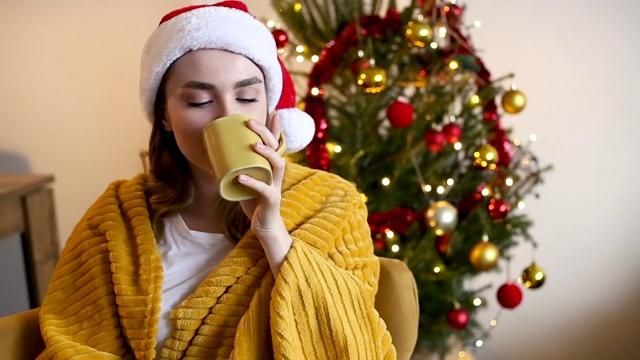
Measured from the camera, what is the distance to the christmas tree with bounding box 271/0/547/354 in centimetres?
169

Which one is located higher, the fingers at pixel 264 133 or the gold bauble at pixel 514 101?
the fingers at pixel 264 133

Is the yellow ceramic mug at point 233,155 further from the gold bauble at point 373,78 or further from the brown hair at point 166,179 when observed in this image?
the gold bauble at point 373,78

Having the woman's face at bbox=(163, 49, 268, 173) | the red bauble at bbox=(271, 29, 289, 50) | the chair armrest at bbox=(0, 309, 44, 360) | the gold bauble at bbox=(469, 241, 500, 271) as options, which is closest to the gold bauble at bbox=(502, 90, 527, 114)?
the gold bauble at bbox=(469, 241, 500, 271)

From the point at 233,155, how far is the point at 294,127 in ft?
1.22

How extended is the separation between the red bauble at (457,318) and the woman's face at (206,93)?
2.95 feet

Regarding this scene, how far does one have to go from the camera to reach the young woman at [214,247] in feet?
3.40

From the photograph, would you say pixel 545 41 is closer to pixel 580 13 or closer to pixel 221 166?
pixel 580 13

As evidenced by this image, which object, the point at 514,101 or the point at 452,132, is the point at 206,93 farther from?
the point at 514,101

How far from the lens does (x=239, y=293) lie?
3.57 feet

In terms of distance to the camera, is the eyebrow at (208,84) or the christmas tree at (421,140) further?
the christmas tree at (421,140)

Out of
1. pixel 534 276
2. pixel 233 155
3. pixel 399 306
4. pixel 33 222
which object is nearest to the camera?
pixel 233 155

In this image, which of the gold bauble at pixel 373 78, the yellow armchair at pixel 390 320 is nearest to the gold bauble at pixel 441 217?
the gold bauble at pixel 373 78

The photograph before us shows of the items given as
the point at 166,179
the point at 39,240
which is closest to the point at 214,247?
the point at 166,179

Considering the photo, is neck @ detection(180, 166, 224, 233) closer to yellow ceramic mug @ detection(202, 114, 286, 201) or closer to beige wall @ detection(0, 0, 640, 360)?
yellow ceramic mug @ detection(202, 114, 286, 201)
